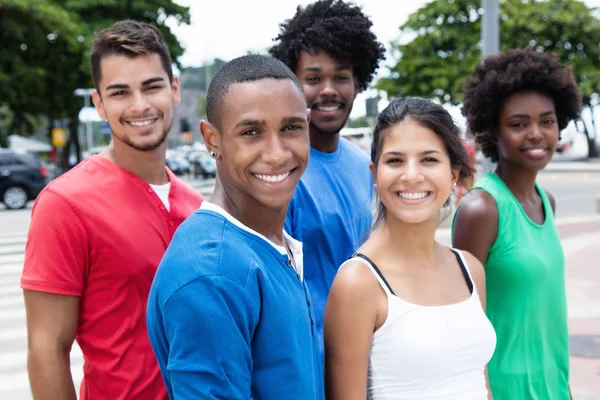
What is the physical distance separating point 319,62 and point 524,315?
1.34m

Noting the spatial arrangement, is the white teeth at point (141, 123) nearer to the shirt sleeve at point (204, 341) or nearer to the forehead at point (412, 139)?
the forehead at point (412, 139)

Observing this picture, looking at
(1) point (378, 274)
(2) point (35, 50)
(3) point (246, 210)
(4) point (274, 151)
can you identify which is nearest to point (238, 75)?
(4) point (274, 151)

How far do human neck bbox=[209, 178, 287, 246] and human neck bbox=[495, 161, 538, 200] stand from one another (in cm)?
142

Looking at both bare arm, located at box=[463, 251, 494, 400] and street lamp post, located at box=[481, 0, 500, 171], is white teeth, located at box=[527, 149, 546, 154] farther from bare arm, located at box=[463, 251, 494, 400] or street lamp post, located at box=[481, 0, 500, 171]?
street lamp post, located at box=[481, 0, 500, 171]

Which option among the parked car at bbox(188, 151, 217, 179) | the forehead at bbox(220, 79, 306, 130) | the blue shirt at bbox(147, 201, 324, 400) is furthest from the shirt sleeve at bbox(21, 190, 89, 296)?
the parked car at bbox(188, 151, 217, 179)

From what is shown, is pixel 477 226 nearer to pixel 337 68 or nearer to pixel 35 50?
pixel 337 68

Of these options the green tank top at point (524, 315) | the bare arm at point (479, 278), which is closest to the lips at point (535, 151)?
the green tank top at point (524, 315)

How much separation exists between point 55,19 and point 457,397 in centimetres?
2404

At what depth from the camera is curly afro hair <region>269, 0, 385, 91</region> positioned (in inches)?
111

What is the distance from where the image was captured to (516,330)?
2.43m

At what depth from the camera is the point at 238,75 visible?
163 centimetres

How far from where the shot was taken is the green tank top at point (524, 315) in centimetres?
242

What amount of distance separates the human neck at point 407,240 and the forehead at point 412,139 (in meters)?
0.24

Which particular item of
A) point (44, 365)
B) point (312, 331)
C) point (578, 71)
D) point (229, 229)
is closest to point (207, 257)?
point (229, 229)
